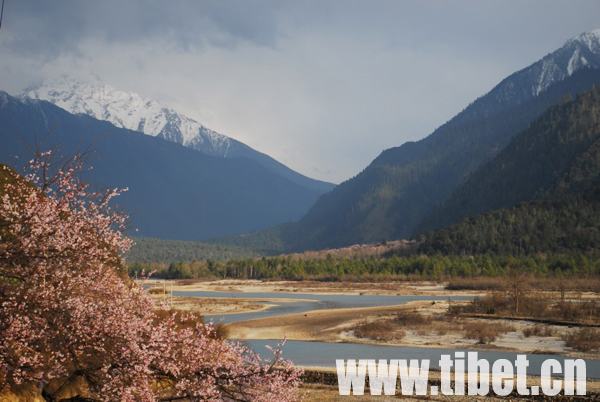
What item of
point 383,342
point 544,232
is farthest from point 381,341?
point 544,232

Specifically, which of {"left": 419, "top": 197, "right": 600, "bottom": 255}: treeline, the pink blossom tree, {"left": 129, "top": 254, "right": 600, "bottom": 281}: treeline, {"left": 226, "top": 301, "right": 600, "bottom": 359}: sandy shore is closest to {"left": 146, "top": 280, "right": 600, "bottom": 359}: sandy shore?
{"left": 226, "top": 301, "right": 600, "bottom": 359}: sandy shore

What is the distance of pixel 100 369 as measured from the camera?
1366cm

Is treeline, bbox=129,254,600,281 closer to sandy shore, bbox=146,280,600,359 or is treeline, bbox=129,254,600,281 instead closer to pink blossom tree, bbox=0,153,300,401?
sandy shore, bbox=146,280,600,359

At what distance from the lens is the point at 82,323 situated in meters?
13.5

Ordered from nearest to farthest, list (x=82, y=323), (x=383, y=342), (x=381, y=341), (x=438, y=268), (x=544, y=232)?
(x=82, y=323)
(x=383, y=342)
(x=381, y=341)
(x=438, y=268)
(x=544, y=232)

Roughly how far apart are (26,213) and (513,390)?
25312 mm

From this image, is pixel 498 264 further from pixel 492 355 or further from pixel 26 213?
pixel 26 213

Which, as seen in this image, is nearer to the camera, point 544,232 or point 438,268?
point 438,268

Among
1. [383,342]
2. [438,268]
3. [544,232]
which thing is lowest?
[383,342]

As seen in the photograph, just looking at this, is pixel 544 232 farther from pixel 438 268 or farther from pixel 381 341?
pixel 381 341

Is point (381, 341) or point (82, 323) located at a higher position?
point (82, 323)

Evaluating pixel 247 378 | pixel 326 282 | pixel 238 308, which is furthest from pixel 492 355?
pixel 326 282

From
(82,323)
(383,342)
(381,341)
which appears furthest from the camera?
(381,341)

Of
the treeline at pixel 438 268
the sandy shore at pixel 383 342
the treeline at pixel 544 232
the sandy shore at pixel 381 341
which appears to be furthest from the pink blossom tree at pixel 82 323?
the treeline at pixel 544 232
